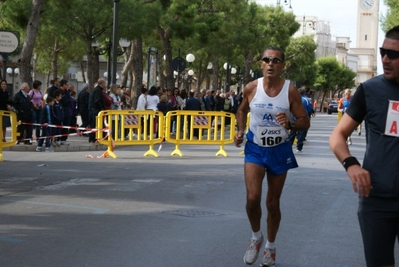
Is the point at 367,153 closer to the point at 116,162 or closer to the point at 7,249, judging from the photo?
the point at 7,249

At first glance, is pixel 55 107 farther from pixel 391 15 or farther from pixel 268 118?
pixel 391 15

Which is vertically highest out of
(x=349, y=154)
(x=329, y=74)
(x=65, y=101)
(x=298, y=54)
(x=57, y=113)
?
(x=298, y=54)

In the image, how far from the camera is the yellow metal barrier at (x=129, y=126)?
21078 mm

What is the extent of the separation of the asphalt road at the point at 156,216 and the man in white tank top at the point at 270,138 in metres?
0.39

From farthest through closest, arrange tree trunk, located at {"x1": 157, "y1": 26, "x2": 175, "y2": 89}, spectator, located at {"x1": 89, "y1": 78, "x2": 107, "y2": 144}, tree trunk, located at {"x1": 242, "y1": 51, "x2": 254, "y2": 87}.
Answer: tree trunk, located at {"x1": 242, "y1": 51, "x2": 254, "y2": 87}, tree trunk, located at {"x1": 157, "y1": 26, "x2": 175, "y2": 89}, spectator, located at {"x1": 89, "y1": 78, "x2": 107, "y2": 144}

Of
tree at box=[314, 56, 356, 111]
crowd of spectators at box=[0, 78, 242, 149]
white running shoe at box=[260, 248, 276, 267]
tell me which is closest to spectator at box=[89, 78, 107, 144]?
crowd of spectators at box=[0, 78, 242, 149]

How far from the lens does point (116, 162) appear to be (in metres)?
18.9

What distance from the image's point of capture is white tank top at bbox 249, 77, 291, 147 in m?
7.77

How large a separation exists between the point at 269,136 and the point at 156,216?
3.21 metres

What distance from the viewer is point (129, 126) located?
21672 mm

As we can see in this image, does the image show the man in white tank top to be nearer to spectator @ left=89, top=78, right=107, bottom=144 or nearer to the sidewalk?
the sidewalk

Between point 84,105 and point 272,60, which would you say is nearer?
point 272,60

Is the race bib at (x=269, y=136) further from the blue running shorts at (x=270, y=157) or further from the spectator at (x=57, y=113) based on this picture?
the spectator at (x=57, y=113)

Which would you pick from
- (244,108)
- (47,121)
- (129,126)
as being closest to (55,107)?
(47,121)
